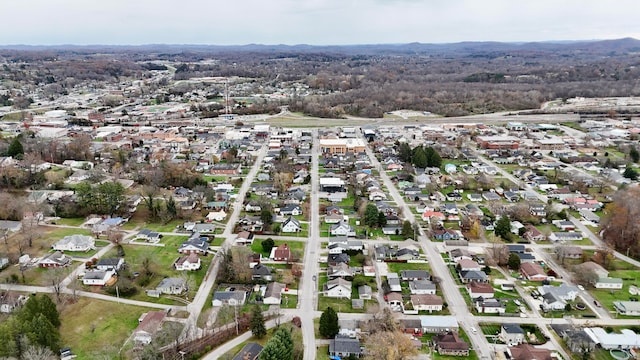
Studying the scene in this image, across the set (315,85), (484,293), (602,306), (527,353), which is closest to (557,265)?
(602,306)

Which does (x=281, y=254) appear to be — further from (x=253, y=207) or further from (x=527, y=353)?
(x=527, y=353)

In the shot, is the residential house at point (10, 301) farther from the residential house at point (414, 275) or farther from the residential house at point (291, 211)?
the residential house at point (414, 275)

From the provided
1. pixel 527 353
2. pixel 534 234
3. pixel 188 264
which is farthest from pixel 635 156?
pixel 188 264

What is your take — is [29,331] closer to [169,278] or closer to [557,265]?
[169,278]

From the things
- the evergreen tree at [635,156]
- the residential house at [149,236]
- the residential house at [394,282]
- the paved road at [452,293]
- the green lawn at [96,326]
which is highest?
the evergreen tree at [635,156]

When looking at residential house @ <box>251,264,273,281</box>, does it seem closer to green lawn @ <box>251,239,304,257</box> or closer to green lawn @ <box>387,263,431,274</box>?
green lawn @ <box>251,239,304,257</box>

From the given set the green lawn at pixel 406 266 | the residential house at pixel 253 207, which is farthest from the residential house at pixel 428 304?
the residential house at pixel 253 207

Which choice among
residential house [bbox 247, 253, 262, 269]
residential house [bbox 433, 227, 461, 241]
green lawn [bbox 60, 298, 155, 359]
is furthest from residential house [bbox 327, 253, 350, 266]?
green lawn [bbox 60, 298, 155, 359]
